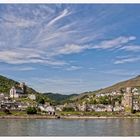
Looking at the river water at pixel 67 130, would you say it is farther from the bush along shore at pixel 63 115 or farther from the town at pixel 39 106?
the town at pixel 39 106

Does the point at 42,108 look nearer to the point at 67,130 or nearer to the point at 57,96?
the point at 57,96

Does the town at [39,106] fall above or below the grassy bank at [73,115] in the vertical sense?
above

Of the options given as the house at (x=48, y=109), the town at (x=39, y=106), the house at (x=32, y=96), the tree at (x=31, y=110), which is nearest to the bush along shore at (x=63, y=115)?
the tree at (x=31, y=110)

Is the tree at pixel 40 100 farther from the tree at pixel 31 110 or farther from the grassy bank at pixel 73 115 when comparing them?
the tree at pixel 31 110

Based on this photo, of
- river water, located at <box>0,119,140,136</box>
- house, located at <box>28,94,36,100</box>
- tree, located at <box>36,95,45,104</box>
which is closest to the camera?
river water, located at <box>0,119,140,136</box>

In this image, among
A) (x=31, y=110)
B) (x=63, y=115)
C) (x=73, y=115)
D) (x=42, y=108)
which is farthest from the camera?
(x=42, y=108)

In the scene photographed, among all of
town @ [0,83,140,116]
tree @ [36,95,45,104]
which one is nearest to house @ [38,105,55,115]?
town @ [0,83,140,116]

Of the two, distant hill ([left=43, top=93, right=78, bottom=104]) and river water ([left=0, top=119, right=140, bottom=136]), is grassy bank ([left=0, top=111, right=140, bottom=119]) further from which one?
river water ([left=0, top=119, right=140, bottom=136])

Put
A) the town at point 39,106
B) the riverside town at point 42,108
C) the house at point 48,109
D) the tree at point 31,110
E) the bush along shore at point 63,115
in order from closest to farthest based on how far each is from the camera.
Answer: the bush along shore at point 63,115 < the tree at point 31,110 < the riverside town at point 42,108 < the town at point 39,106 < the house at point 48,109

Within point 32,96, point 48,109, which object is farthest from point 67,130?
point 32,96

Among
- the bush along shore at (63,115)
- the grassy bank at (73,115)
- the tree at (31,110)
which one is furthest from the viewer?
the tree at (31,110)

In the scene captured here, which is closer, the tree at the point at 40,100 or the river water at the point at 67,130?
the river water at the point at 67,130

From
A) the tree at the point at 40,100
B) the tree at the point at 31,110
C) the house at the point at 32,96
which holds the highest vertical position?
the house at the point at 32,96
